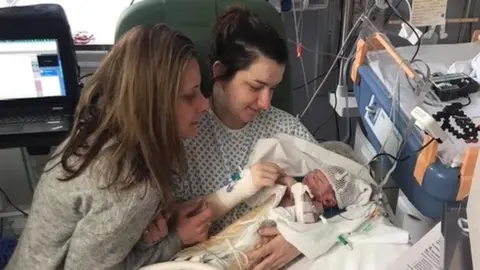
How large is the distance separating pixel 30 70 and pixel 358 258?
3.77 feet

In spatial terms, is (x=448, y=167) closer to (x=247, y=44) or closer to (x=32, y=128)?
(x=247, y=44)

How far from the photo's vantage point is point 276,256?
1.41 m

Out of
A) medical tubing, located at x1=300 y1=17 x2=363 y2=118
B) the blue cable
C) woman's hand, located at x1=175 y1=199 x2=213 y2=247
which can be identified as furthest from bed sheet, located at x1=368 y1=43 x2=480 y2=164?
the blue cable

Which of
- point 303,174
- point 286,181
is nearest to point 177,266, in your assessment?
point 286,181

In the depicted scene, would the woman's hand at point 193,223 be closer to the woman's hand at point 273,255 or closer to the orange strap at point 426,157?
the woman's hand at point 273,255

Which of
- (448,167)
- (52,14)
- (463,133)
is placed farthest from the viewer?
(52,14)

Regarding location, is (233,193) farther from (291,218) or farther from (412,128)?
(412,128)

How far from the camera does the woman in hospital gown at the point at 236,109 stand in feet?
5.00

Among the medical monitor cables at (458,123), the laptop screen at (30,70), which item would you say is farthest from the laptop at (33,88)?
the medical monitor cables at (458,123)

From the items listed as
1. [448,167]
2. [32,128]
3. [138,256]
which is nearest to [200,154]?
[138,256]

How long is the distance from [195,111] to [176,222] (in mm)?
311

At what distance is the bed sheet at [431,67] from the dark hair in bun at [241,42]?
34cm

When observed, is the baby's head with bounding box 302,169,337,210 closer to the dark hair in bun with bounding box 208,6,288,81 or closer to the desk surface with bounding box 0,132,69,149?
the dark hair in bun with bounding box 208,6,288,81

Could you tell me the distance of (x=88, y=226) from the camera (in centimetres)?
123
